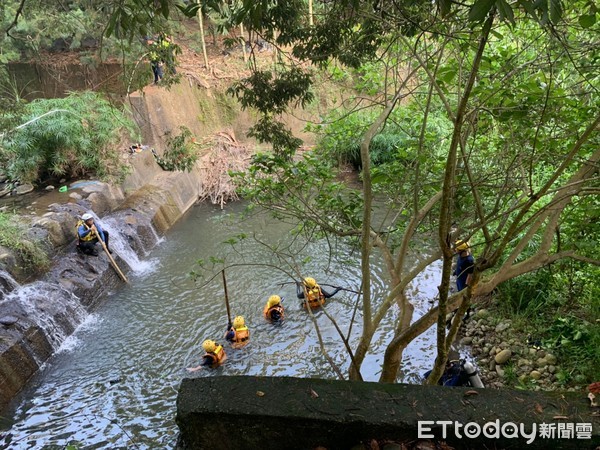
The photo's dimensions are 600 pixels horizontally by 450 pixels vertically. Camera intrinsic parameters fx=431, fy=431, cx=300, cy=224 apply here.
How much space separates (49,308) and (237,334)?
331 centimetres

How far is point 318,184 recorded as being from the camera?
4512mm

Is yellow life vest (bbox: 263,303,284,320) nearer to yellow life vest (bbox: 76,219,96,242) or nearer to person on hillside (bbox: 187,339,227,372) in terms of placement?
person on hillside (bbox: 187,339,227,372)

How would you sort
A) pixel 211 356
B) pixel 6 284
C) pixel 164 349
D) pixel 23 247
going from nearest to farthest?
pixel 211 356, pixel 164 349, pixel 6 284, pixel 23 247

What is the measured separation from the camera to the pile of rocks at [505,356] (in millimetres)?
5426

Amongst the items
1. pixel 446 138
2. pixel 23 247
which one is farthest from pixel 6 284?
pixel 446 138

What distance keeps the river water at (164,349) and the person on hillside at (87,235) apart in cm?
104

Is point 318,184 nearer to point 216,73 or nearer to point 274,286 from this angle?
point 274,286

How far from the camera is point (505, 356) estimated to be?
5.95 m

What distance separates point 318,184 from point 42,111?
9.01 metres

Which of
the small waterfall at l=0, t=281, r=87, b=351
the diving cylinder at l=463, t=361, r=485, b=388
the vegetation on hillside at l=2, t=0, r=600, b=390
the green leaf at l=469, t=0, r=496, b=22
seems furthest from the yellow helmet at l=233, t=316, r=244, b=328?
the green leaf at l=469, t=0, r=496, b=22

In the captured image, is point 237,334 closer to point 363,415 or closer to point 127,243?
point 363,415

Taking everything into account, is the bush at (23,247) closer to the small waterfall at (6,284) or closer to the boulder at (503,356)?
the small waterfall at (6,284)

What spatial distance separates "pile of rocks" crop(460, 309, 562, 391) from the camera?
17.8 ft

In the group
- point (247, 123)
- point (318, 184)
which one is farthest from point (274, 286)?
point (247, 123)
